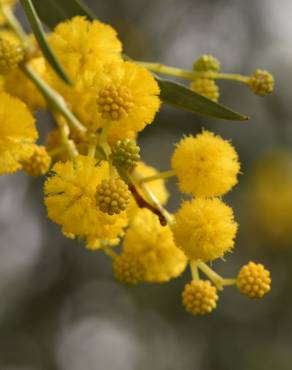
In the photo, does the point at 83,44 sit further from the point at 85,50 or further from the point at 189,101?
the point at 189,101

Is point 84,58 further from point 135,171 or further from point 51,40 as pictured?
point 135,171

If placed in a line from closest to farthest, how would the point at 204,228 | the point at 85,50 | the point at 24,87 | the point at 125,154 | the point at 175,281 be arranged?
the point at 125,154, the point at 204,228, the point at 85,50, the point at 24,87, the point at 175,281

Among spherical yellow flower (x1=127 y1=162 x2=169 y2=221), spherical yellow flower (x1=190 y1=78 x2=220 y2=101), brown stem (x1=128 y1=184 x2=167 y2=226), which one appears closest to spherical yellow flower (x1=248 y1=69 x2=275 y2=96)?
spherical yellow flower (x1=190 y1=78 x2=220 y2=101)

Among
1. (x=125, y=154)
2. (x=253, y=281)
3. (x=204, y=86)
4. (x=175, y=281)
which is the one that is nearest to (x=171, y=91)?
(x=204, y=86)

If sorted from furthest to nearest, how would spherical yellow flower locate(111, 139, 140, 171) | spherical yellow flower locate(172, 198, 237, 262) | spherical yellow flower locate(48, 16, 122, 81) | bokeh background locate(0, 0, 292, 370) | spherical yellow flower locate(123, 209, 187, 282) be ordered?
1. bokeh background locate(0, 0, 292, 370)
2. spherical yellow flower locate(123, 209, 187, 282)
3. spherical yellow flower locate(48, 16, 122, 81)
4. spherical yellow flower locate(172, 198, 237, 262)
5. spherical yellow flower locate(111, 139, 140, 171)

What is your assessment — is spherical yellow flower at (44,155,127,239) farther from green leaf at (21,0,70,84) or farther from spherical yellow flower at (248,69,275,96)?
spherical yellow flower at (248,69,275,96)

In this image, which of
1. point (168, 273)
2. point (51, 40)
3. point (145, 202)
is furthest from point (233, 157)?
point (51, 40)
